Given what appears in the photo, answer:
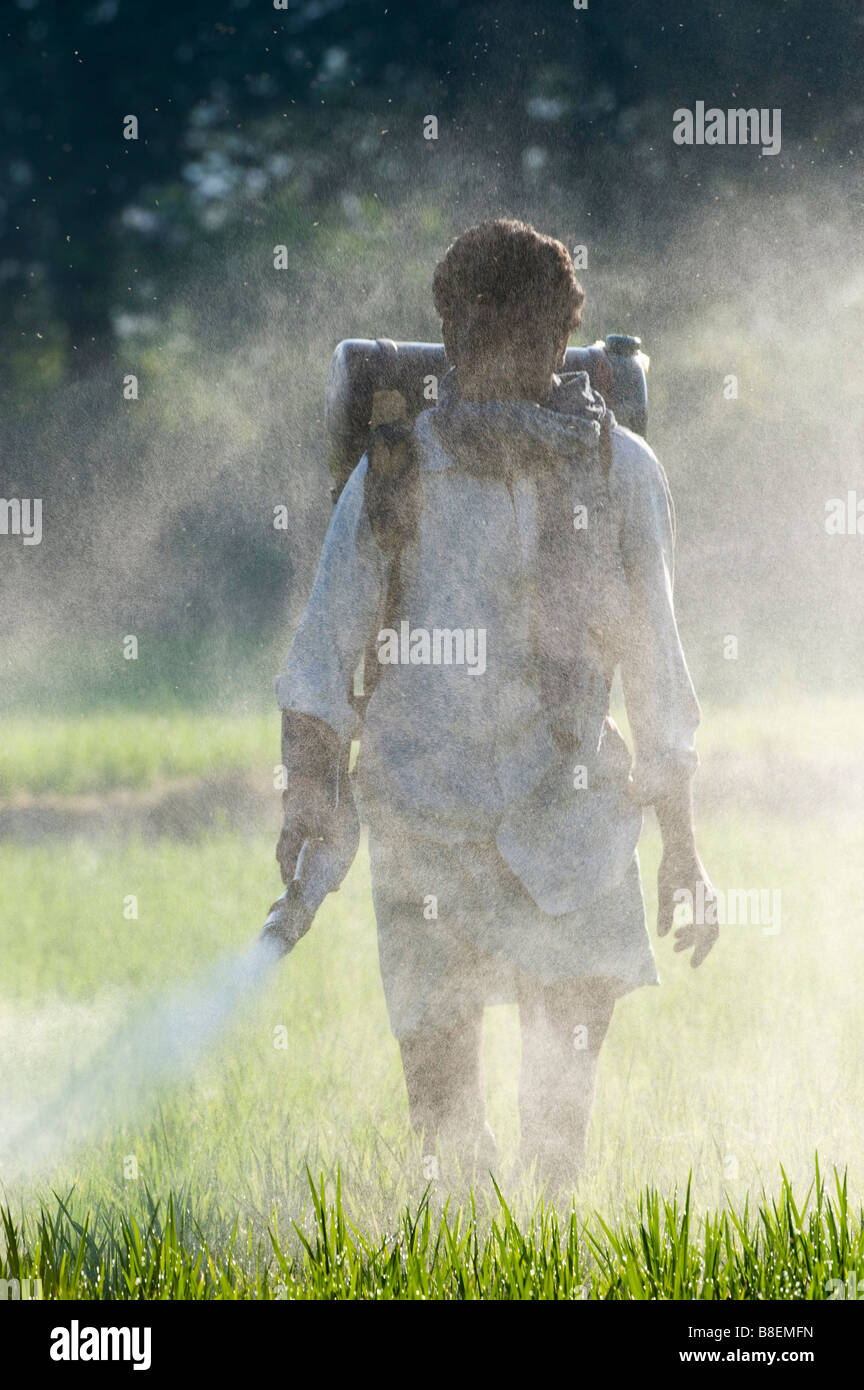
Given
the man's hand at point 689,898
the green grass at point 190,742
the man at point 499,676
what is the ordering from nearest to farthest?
the man at point 499,676 < the man's hand at point 689,898 < the green grass at point 190,742

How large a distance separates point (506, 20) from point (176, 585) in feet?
5.43

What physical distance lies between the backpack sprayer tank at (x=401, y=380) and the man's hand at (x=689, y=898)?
0.88 meters

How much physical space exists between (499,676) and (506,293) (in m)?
0.72

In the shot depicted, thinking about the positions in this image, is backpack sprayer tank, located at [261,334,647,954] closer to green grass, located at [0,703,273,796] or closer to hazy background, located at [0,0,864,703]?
hazy background, located at [0,0,864,703]

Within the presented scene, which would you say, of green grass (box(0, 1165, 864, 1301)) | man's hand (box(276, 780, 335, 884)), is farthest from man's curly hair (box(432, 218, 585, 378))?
green grass (box(0, 1165, 864, 1301))

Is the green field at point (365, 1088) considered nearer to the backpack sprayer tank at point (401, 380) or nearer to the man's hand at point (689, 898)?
the man's hand at point (689, 898)

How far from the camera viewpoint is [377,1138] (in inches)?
116

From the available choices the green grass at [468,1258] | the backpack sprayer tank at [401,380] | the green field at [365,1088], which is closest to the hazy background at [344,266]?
the green field at [365,1088]

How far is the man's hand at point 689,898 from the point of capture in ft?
8.98

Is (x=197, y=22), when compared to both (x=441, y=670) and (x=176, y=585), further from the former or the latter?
(x=441, y=670)

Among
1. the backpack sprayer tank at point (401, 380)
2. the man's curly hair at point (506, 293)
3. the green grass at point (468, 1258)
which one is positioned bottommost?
the green grass at point (468, 1258)

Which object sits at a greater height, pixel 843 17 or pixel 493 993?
pixel 843 17

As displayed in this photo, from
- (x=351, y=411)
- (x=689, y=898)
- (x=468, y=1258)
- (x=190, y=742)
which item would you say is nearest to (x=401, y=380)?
(x=351, y=411)
